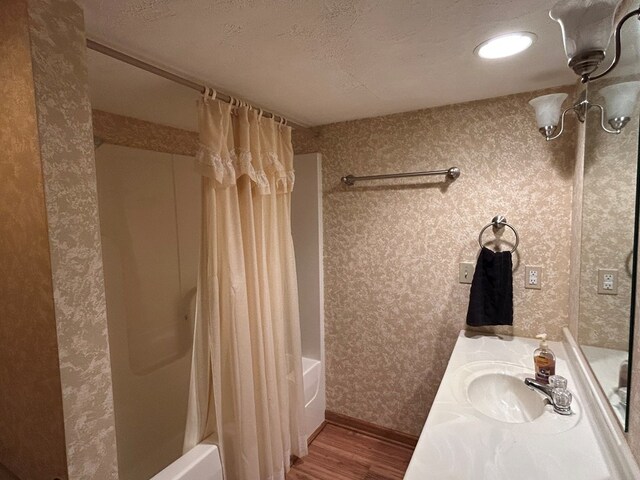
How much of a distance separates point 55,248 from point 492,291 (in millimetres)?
1845

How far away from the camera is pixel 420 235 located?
200 cm

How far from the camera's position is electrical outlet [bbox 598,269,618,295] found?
100 centimetres

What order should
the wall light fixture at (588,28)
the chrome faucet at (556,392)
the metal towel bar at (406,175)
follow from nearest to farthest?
the wall light fixture at (588,28) → the chrome faucet at (556,392) → the metal towel bar at (406,175)

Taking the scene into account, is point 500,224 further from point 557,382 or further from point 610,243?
point 557,382

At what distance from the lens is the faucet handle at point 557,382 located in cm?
118

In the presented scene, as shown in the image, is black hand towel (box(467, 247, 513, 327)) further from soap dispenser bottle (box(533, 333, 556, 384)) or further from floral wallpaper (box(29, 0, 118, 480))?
floral wallpaper (box(29, 0, 118, 480))

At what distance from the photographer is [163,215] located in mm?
2176

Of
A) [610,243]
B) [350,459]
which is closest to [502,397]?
[610,243]

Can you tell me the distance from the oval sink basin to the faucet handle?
0.40 ft

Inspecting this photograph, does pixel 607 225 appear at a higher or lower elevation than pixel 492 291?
higher

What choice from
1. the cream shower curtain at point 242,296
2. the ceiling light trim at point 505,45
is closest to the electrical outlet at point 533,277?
the ceiling light trim at point 505,45

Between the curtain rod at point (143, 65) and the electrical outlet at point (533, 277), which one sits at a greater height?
the curtain rod at point (143, 65)

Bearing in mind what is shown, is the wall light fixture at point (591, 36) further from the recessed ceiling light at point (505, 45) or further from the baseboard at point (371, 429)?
the baseboard at point (371, 429)

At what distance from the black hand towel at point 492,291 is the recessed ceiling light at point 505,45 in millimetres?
920
